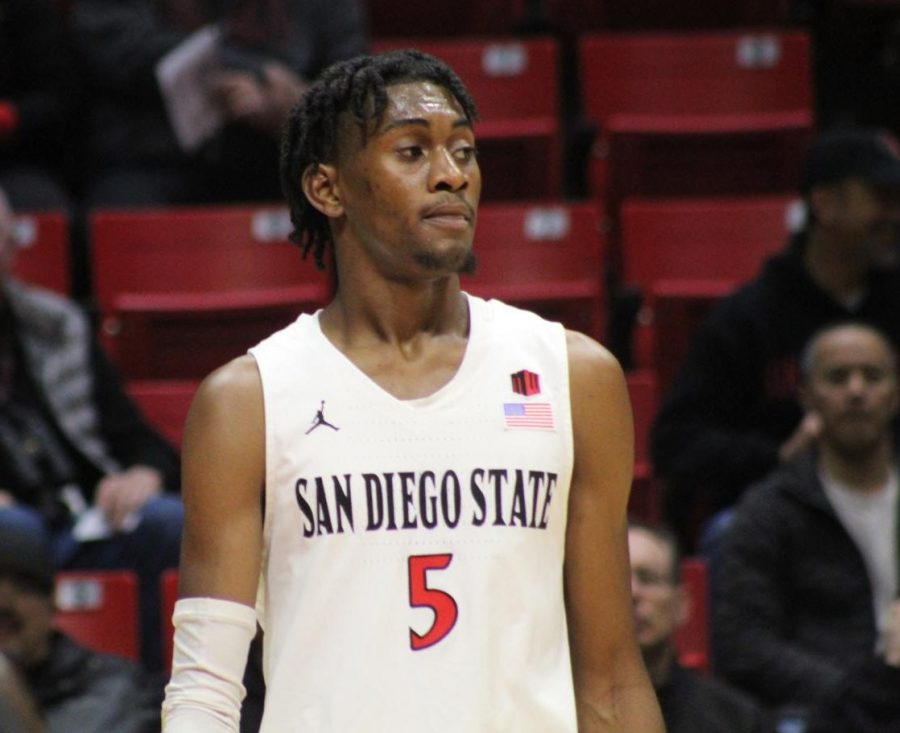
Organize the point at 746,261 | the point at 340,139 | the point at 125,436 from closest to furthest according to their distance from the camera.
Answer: the point at 340,139 < the point at 125,436 < the point at 746,261

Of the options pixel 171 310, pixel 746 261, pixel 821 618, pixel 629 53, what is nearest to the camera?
pixel 821 618

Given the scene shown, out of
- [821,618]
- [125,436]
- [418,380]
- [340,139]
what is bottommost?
[821,618]

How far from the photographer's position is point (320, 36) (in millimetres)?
6137

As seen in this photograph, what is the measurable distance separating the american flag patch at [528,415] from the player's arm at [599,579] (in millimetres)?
40

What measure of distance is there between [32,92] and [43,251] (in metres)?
0.70

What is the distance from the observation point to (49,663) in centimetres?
407

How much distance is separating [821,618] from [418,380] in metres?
2.34

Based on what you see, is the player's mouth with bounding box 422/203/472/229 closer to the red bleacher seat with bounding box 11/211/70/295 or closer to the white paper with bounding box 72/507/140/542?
the white paper with bounding box 72/507/140/542

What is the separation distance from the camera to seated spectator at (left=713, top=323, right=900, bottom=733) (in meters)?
→ 4.39

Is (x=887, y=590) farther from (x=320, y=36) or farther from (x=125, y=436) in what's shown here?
(x=320, y=36)

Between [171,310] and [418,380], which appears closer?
[418,380]

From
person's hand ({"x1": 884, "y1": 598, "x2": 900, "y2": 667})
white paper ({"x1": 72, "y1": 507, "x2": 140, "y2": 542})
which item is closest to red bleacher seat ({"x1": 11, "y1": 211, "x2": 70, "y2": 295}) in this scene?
white paper ({"x1": 72, "y1": 507, "x2": 140, "y2": 542})

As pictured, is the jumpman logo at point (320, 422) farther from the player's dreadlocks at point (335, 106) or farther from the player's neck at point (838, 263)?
the player's neck at point (838, 263)

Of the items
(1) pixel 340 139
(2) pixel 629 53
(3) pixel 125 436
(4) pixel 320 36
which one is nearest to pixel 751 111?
(2) pixel 629 53
